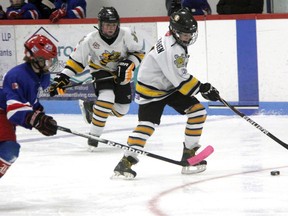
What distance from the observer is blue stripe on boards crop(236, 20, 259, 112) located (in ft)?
27.7

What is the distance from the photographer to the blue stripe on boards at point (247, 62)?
27.7 ft

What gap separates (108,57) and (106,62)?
0.05 m

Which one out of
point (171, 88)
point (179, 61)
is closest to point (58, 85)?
point (171, 88)

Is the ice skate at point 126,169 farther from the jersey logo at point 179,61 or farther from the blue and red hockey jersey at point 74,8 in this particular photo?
the blue and red hockey jersey at point 74,8

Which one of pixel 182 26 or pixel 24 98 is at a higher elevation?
pixel 182 26

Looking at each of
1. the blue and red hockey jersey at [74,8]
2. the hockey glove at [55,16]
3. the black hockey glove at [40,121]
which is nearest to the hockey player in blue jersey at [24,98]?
the black hockey glove at [40,121]

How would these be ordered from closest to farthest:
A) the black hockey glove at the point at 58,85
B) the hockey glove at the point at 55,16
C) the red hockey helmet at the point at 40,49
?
the red hockey helmet at the point at 40,49, the black hockey glove at the point at 58,85, the hockey glove at the point at 55,16

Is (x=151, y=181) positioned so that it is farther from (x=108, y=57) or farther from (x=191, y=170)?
(x=108, y=57)

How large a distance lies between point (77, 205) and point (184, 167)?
1.08m

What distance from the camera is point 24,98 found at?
4.50m

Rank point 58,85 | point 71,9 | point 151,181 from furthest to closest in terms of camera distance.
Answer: point 71,9 → point 58,85 → point 151,181

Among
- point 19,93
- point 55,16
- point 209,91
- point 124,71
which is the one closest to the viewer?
point 19,93

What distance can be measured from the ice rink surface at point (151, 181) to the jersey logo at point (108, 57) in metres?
0.68

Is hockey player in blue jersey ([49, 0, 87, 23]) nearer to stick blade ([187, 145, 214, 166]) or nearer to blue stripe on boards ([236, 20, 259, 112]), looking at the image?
blue stripe on boards ([236, 20, 259, 112])
